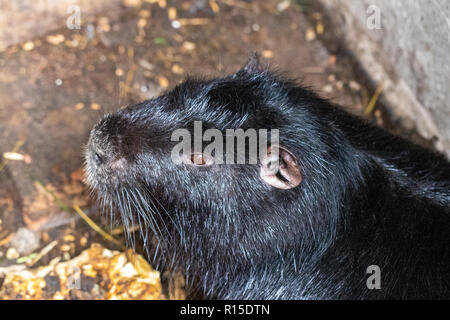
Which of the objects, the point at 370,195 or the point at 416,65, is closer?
the point at 370,195

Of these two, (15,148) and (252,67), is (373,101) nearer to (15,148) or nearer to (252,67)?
(252,67)

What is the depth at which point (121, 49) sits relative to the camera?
569 cm

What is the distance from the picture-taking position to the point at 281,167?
343cm

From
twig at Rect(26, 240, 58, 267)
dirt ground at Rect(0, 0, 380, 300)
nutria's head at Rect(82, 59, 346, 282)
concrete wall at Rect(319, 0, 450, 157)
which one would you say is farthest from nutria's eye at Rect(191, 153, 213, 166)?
concrete wall at Rect(319, 0, 450, 157)

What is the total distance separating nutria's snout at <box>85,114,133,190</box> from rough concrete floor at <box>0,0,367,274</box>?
83 centimetres

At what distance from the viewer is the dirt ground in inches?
183

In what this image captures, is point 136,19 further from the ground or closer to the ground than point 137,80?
further from the ground

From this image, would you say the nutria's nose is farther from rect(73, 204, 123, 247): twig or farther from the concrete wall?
the concrete wall

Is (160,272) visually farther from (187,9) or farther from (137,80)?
(187,9)

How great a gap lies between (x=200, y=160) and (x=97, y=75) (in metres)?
2.30
